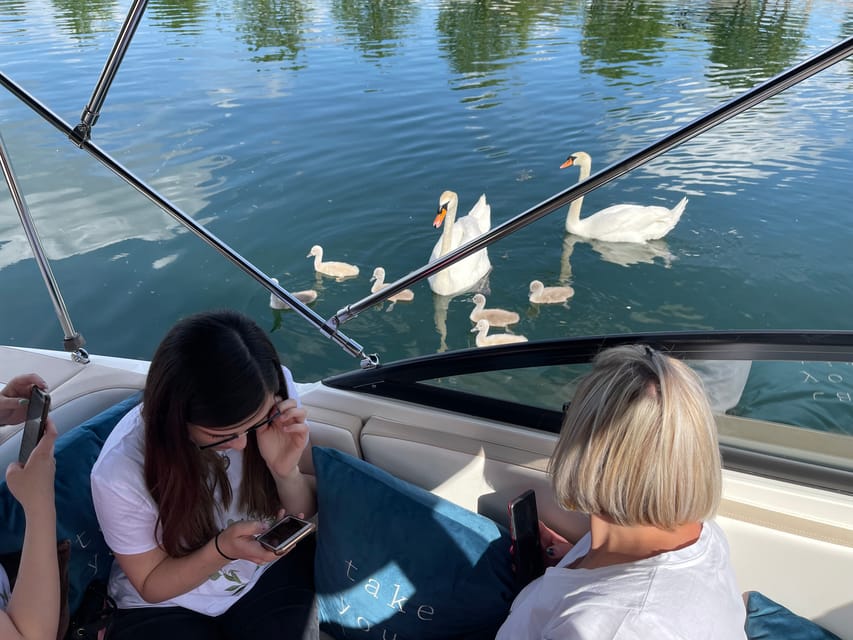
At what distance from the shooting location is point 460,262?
16.5 ft

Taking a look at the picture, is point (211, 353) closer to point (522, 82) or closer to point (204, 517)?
point (204, 517)

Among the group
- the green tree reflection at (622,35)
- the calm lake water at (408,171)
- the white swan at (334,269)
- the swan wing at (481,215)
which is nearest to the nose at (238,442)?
the calm lake water at (408,171)

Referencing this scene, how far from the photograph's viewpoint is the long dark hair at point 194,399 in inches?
45.9

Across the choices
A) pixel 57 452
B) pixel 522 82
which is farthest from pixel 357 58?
pixel 57 452

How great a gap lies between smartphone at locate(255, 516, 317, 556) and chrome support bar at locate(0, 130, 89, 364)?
857mm

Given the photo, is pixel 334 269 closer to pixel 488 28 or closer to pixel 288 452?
pixel 288 452

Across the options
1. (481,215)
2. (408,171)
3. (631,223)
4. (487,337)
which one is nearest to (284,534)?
(487,337)

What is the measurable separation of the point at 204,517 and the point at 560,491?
0.73 m

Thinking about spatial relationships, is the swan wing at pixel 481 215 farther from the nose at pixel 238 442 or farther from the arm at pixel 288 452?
the nose at pixel 238 442

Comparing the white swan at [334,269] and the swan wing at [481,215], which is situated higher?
the swan wing at [481,215]

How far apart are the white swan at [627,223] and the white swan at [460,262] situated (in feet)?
3.06

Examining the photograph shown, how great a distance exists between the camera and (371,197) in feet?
22.9

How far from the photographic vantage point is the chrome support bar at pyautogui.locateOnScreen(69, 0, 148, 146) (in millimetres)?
1346

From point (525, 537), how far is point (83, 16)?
53.0 ft
